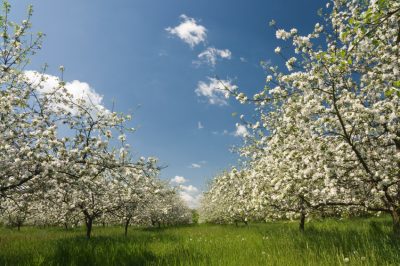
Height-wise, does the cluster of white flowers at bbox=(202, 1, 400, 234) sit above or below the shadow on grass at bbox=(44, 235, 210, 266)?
above

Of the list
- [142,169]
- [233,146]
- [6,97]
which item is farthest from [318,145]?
[233,146]

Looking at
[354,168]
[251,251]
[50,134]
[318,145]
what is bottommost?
[251,251]

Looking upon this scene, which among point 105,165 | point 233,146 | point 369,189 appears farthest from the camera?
point 233,146

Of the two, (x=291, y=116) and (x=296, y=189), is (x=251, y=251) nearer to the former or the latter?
(x=296, y=189)

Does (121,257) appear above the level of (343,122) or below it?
below

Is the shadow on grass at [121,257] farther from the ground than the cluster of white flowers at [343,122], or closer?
closer

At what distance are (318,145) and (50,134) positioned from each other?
732 centimetres

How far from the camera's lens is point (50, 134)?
31.4 feet

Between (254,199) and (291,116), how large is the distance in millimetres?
3638

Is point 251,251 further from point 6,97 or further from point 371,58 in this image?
point 6,97

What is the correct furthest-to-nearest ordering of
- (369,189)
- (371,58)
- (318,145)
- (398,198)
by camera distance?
(371,58), (398,198), (369,189), (318,145)

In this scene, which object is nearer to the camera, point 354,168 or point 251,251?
point 354,168

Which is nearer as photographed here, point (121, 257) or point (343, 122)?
point (343, 122)

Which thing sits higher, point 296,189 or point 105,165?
point 105,165
